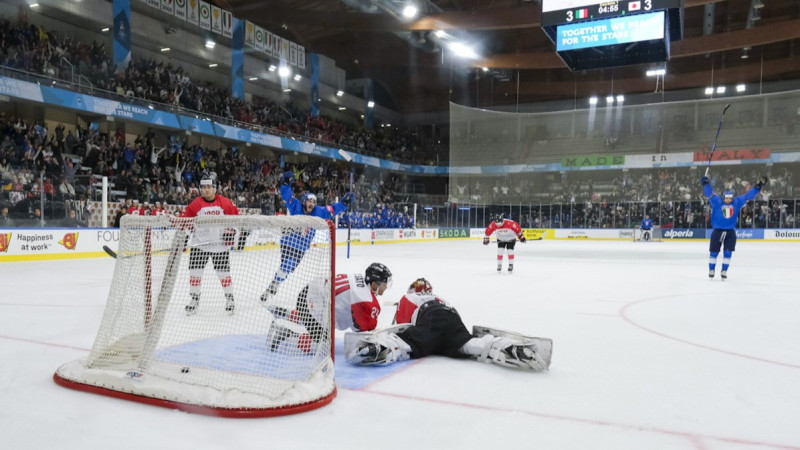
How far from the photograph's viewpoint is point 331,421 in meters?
2.52

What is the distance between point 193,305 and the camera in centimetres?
371

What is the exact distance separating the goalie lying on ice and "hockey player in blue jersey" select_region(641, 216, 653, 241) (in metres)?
22.7

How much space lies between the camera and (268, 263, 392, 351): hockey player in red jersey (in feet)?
10.8

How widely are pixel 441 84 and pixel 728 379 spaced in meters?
35.2

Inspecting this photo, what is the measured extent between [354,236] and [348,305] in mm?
16786

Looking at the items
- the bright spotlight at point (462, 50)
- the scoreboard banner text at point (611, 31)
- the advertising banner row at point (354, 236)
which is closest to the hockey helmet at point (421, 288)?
the scoreboard banner text at point (611, 31)

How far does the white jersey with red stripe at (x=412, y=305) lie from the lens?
3771 millimetres

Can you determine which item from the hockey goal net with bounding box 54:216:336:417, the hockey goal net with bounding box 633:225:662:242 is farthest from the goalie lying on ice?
the hockey goal net with bounding box 633:225:662:242

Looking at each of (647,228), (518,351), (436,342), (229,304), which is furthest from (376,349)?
(647,228)

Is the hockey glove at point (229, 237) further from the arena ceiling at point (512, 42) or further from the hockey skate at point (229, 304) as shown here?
the arena ceiling at point (512, 42)

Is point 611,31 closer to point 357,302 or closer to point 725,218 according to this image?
point 725,218

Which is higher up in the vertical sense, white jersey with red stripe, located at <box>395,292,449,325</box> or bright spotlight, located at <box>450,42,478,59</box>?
bright spotlight, located at <box>450,42,478,59</box>

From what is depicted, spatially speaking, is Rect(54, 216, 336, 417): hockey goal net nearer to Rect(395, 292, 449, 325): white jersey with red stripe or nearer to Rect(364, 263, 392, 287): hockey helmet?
Rect(364, 263, 392, 287): hockey helmet

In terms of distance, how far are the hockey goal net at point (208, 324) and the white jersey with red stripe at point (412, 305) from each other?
0.80 m
